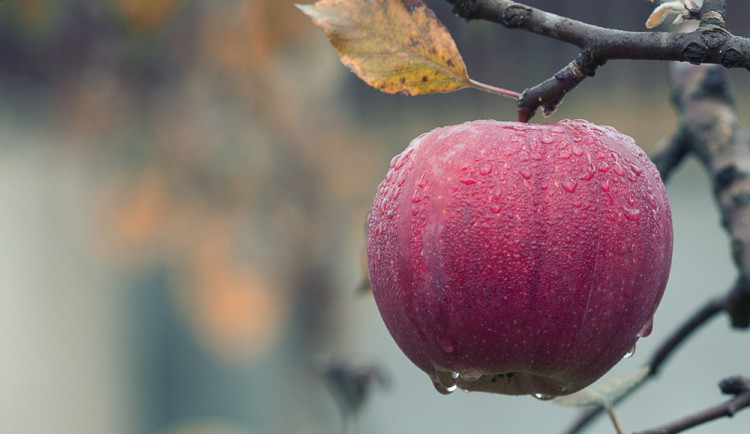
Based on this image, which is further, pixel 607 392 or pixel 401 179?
pixel 607 392

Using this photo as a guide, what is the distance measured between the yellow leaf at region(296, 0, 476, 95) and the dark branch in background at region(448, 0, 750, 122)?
1.4 inches

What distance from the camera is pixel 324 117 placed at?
1.74 meters

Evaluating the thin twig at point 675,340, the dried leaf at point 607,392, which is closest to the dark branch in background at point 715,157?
the thin twig at point 675,340

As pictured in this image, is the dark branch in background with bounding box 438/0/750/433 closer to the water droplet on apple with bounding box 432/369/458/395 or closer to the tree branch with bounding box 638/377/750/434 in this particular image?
the tree branch with bounding box 638/377/750/434

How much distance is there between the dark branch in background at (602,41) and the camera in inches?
13.0

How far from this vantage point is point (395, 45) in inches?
16.5

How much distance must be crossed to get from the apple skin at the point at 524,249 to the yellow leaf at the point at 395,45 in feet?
0.10


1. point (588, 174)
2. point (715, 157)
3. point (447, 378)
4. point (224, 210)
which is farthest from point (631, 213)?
point (224, 210)

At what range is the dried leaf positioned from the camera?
21.6 inches

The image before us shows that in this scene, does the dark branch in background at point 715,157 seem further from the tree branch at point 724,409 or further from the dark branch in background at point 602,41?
the dark branch in background at point 602,41

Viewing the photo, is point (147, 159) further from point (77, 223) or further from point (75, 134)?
point (77, 223)

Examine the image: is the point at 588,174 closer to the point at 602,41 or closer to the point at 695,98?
the point at 602,41

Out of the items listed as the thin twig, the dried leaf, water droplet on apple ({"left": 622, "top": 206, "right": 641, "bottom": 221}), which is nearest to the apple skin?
water droplet on apple ({"left": 622, "top": 206, "right": 641, "bottom": 221})

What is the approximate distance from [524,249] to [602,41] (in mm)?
99
